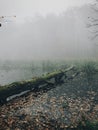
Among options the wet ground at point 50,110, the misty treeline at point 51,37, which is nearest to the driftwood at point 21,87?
the wet ground at point 50,110

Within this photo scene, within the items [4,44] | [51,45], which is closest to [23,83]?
[51,45]

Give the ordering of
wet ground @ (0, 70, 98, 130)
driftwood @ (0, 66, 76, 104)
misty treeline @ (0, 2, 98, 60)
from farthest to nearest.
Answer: misty treeline @ (0, 2, 98, 60) → driftwood @ (0, 66, 76, 104) → wet ground @ (0, 70, 98, 130)

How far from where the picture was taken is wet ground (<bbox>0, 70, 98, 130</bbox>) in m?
10.9

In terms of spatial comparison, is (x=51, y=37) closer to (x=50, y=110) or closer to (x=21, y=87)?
(x=21, y=87)

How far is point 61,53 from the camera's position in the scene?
7175 centimetres

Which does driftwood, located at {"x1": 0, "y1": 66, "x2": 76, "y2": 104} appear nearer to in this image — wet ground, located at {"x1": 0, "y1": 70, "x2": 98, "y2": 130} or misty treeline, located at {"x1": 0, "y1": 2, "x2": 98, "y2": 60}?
wet ground, located at {"x1": 0, "y1": 70, "x2": 98, "y2": 130}

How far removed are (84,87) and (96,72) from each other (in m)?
7.14

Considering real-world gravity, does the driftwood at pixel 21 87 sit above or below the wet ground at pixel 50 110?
above

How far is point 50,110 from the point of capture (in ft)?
43.1

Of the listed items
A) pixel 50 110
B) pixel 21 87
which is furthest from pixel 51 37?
pixel 50 110

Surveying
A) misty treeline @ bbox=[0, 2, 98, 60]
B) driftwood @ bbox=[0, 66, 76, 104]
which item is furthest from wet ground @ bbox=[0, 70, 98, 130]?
misty treeline @ bbox=[0, 2, 98, 60]

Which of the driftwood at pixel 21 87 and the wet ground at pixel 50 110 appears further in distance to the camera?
the driftwood at pixel 21 87

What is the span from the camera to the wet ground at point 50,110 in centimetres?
1094

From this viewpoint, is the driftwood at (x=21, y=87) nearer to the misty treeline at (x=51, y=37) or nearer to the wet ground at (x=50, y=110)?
the wet ground at (x=50, y=110)
